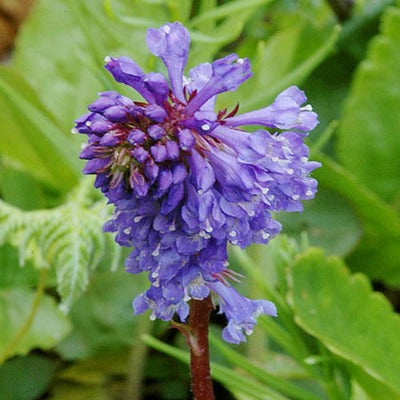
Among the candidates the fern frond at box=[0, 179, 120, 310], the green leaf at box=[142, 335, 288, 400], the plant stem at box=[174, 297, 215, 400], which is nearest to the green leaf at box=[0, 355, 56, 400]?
the fern frond at box=[0, 179, 120, 310]

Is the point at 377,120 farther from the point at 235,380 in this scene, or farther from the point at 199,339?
the point at 199,339

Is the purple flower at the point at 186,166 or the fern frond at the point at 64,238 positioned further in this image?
the fern frond at the point at 64,238

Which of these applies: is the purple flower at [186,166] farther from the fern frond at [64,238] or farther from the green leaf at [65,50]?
the green leaf at [65,50]

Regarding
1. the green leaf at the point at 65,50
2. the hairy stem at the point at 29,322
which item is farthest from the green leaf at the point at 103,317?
the green leaf at the point at 65,50

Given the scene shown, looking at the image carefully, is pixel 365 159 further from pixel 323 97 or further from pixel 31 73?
pixel 31 73

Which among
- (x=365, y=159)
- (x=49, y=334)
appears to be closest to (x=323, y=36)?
(x=365, y=159)
